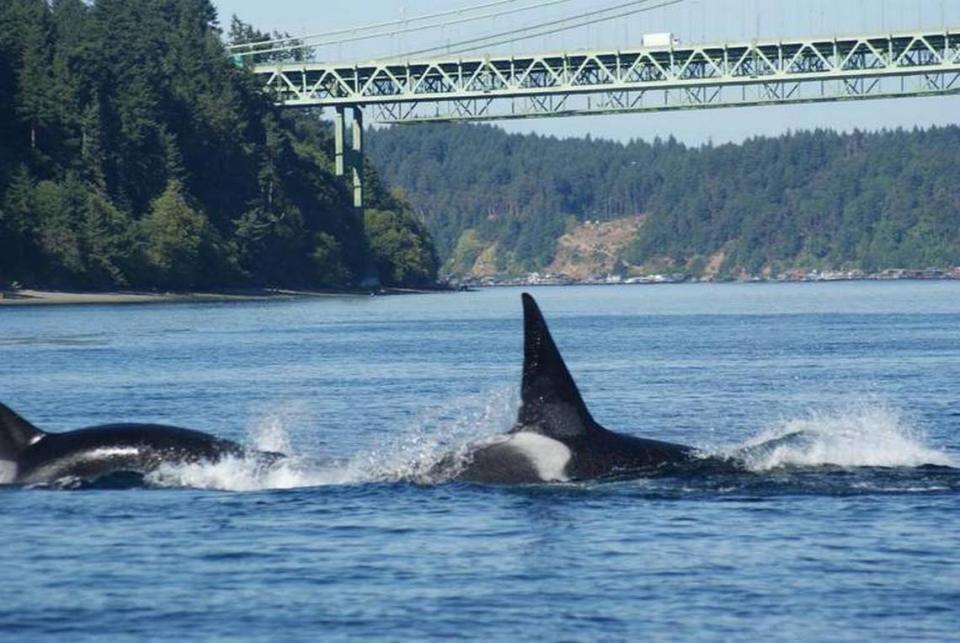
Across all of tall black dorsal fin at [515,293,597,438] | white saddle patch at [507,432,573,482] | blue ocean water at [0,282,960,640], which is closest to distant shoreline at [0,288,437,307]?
blue ocean water at [0,282,960,640]

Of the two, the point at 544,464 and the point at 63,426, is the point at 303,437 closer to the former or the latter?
the point at 63,426

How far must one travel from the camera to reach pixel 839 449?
2773cm

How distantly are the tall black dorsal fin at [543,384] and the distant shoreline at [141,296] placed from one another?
288 ft

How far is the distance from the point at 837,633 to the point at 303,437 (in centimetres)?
1755

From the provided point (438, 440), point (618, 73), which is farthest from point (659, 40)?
point (438, 440)

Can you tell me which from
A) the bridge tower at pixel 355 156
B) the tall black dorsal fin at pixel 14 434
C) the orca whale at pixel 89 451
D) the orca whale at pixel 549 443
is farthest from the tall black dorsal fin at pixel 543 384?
the bridge tower at pixel 355 156

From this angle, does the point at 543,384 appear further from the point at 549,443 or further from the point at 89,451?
the point at 89,451

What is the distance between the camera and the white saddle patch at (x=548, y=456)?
23609mm

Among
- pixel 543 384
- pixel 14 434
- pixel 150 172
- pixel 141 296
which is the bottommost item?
pixel 141 296

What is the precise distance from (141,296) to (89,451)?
109196mm

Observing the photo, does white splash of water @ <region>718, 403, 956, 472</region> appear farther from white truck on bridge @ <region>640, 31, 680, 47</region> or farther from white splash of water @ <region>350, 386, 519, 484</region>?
white truck on bridge @ <region>640, 31, 680, 47</region>

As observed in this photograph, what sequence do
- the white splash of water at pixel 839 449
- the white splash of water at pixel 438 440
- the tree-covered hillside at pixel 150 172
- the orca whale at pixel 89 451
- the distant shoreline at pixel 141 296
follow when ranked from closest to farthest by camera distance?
the orca whale at pixel 89 451 < the white splash of water at pixel 438 440 < the white splash of water at pixel 839 449 < the distant shoreline at pixel 141 296 < the tree-covered hillside at pixel 150 172

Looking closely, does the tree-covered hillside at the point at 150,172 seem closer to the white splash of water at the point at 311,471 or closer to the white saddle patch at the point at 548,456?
the white splash of water at the point at 311,471

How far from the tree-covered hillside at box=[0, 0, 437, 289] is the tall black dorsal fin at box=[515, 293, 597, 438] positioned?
9853 cm
